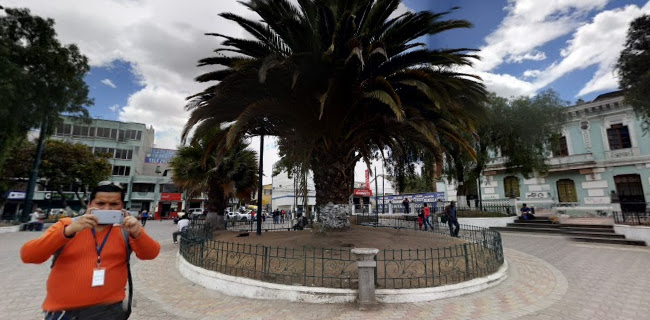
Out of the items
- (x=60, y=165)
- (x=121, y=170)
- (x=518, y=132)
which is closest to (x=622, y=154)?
(x=518, y=132)

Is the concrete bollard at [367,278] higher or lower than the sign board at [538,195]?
lower

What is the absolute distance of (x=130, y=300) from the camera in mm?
2471

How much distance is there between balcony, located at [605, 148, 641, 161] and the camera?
2128 centimetres

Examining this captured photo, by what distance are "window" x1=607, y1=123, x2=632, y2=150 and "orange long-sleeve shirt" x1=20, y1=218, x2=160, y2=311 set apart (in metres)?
32.0

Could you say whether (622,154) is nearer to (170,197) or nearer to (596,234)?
(596,234)

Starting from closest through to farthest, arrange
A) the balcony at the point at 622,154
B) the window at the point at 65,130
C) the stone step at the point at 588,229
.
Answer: the stone step at the point at 588,229
the balcony at the point at 622,154
the window at the point at 65,130

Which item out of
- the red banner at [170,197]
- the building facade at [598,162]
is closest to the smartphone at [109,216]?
the building facade at [598,162]

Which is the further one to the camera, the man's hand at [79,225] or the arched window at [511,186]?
the arched window at [511,186]

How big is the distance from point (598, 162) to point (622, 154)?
4.86ft

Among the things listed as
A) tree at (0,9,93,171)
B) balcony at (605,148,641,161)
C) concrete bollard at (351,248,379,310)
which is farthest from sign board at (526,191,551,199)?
tree at (0,9,93,171)

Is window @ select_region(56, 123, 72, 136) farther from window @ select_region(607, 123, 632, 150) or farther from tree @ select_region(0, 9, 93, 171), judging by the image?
window @ select_region(607, 123, 632, 150)

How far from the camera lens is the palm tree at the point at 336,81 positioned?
7250 mm

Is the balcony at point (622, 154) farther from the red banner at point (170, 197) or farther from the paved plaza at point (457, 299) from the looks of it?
the red banner at point (170, 197)

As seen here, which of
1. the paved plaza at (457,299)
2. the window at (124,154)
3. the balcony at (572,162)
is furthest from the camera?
the window at (124,154)
